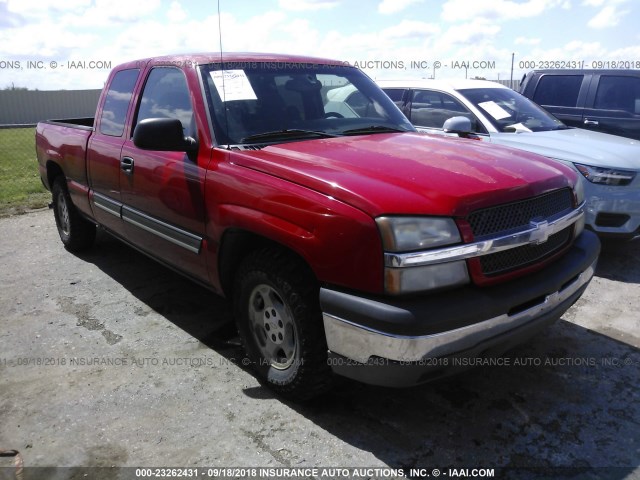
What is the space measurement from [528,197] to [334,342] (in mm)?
1206

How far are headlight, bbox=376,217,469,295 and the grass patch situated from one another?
24.1 feet

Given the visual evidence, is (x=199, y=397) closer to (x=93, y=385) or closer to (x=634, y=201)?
(x=93, y=385)

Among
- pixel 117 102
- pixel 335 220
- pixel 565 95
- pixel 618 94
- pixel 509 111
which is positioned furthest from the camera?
pixel 565 95

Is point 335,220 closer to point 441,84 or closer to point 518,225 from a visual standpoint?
point 518,225

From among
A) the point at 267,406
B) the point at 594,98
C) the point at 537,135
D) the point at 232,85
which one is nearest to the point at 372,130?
the point at 232,85

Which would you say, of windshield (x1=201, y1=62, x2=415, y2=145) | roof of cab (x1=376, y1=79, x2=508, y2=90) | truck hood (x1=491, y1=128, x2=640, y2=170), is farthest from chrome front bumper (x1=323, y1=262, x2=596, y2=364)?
roof of cab (x1=376, y1=79, x2=508, y2=90)

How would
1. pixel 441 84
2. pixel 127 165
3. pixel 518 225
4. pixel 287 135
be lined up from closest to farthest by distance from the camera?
pixel 518 225
pixel 287 135
pixel 127 165
pixel 441 84

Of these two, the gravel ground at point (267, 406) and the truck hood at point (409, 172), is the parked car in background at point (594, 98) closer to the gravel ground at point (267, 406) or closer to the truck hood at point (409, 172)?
the gravel ground at point (267, 406)

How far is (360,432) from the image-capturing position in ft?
9.04

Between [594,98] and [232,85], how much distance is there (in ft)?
20.1

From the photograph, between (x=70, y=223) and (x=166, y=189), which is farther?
(x=70, y=223)

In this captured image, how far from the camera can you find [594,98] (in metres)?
7.53

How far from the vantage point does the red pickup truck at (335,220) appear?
2.33 metres

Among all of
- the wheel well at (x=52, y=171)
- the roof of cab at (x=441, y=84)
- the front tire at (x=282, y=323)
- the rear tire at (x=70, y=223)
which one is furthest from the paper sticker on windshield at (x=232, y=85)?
the roof of cab at (x=441, y=84)
